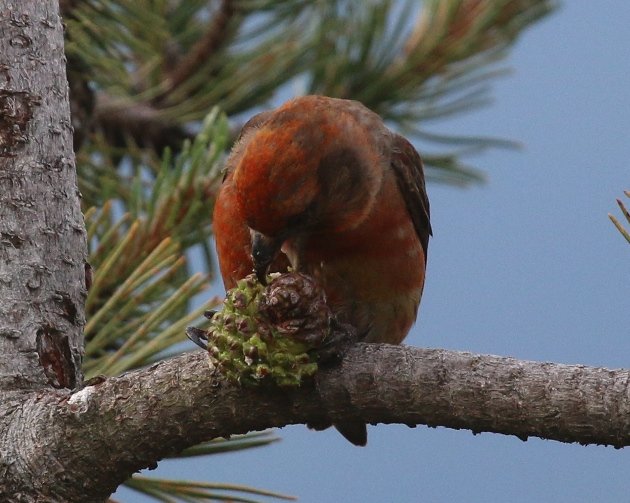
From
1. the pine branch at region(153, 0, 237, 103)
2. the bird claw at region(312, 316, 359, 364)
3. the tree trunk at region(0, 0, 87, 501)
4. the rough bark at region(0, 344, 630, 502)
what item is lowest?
the rough bark at region(0, 344, 630, 502)

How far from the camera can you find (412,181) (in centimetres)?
320

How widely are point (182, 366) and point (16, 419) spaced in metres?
0.33

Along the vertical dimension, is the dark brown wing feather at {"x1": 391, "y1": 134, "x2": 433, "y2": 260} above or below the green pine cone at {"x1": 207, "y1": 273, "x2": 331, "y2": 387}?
above

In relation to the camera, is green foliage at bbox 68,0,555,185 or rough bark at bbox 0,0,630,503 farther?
green foliage at bbox 68,0,555,185

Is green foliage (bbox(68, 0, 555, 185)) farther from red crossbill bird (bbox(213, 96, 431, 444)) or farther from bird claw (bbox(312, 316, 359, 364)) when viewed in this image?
bird claw (bbox(312, 316, 359, 364))

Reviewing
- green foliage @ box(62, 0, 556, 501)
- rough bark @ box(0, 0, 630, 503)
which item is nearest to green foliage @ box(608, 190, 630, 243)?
rough bark @ box(0, 0, 630, 503)

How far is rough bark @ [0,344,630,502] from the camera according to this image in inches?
56.7

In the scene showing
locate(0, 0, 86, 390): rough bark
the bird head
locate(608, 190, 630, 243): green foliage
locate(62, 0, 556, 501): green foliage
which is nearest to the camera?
locate(608, 190, 630, 243): green foliage

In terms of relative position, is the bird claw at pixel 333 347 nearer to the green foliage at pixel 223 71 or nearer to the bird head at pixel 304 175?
the bird head at pixel 304 175

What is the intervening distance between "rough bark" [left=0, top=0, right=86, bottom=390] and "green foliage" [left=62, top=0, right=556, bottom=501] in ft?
2.53

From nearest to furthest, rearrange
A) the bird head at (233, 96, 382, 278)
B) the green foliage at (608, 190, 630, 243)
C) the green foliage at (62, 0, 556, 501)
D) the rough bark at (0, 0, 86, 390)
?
the green foliage at (608, 190, 630, 243), the rough bark at (0, 0, 86, 390), the bird head at (233, 96, 382, 278), the green foliage at (62, 0, 556, 501)

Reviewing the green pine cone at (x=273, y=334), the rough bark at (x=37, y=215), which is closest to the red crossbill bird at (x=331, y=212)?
the rough bark at (x=37, y=215)

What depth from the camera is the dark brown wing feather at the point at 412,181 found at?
3.16 metres

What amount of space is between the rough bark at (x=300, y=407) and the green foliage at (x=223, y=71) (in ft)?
3.65
